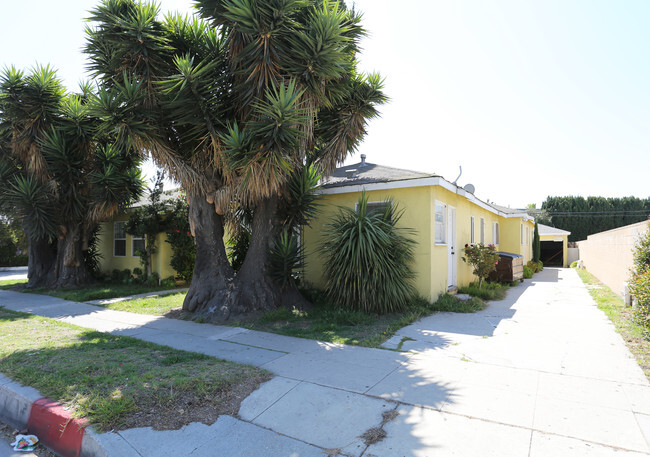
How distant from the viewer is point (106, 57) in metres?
8.17

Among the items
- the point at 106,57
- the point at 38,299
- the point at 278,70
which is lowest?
the point at 38,299

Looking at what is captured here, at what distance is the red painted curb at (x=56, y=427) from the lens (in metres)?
3.36

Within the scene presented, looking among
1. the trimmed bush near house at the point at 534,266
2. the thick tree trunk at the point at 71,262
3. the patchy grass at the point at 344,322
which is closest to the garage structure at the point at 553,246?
the trimmed bush near house at the point at 534,266

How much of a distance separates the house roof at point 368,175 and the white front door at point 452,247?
181 centimetres

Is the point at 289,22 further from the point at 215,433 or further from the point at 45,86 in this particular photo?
the point at 45,86

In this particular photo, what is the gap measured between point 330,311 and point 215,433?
4833 millimetres

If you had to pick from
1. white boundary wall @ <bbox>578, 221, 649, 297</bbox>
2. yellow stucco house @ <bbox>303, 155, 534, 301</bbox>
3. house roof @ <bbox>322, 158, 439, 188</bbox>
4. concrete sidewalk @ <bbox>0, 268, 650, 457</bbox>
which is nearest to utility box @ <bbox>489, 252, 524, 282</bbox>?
yellow stucco house @ <bbox>303, 155, 534, 301</bbox>

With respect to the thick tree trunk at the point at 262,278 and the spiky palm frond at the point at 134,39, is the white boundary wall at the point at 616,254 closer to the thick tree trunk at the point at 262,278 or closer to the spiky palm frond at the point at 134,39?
the thick tree trunk at the point at 262,278

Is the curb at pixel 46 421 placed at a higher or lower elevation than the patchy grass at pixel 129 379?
lower

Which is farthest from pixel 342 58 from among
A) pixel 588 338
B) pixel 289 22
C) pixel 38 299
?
pixel 38 299

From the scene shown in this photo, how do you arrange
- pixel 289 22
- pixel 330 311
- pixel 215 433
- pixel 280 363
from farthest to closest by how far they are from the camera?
pixel 330 311 → pixel 289 22 → pixel 280 363 → pixel 215 433

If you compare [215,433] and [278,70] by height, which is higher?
[278,70]

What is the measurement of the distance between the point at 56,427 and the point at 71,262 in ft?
38.5

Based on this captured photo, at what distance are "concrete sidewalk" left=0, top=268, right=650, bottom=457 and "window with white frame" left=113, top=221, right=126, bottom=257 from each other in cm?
969
